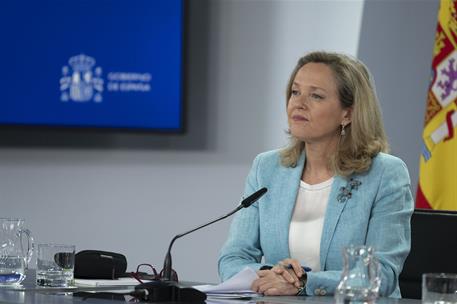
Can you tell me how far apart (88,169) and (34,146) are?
282 mm

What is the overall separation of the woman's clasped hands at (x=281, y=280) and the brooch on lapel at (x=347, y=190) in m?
0.34

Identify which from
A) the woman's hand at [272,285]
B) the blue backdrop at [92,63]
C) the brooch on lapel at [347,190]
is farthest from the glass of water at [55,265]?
the blue backdrop at [92,63]

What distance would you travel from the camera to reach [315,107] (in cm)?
323

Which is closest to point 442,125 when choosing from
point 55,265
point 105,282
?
point 105,282

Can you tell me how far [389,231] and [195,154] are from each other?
181 centimetres

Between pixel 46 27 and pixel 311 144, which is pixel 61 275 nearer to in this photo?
pixel 311 144

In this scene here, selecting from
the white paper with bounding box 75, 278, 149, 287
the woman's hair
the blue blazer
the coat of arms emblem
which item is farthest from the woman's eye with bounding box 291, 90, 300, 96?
the coat of arms emblem

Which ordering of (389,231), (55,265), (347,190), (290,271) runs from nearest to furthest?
(55,265)
(290,271)
(389,231)
(347,190)

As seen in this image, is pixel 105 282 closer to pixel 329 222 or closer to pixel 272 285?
pixel 272 285

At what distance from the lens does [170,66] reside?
4547 millimetres

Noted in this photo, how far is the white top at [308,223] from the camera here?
309cm

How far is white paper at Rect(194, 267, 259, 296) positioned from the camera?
2.60 meters

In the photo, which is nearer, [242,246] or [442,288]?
[442,288]

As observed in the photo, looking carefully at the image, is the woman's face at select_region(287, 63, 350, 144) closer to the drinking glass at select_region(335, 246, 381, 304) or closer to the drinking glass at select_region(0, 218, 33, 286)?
the drinking glass at select_region(0, 218, 33, 286)
